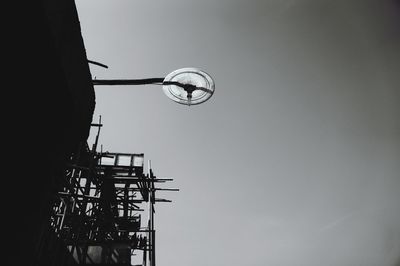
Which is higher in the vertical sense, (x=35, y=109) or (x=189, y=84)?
(x=189, y=84)

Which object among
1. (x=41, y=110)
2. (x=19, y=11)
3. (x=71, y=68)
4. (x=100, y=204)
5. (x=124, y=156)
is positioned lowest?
(x=41, y=110)

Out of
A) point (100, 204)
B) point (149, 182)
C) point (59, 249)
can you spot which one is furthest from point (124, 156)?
point (59, 249)

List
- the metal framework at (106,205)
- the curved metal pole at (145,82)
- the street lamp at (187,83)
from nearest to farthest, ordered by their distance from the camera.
→ the curved metal pole at (145,82), the street lamp at (187,83), the metal framework at (106,205)

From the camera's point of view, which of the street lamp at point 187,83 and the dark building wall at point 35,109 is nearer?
the dark building wall at point 35,109

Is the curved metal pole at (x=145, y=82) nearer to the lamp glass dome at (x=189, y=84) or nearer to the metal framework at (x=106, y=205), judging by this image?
the lamp glass dome at (x=189, y=84)

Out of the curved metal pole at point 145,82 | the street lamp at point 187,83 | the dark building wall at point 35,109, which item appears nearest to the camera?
the dark building wall at point 35,109

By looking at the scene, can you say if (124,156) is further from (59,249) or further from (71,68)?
(71,68)

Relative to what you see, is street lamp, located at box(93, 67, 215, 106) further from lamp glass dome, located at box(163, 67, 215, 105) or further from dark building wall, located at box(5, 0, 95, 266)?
dark building wall, located at box(5, 0, 95, 266)

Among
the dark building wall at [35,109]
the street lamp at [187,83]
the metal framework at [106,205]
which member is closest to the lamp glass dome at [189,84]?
the street lamp at [187,83]

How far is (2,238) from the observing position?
218cm

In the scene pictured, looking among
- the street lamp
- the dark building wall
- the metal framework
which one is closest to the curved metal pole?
the street lamp

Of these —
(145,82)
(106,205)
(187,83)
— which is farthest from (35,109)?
(106,205)

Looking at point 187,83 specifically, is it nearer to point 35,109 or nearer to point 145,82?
point 145,82

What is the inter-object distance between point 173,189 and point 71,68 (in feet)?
50.9
